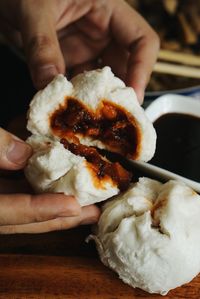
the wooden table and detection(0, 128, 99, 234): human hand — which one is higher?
detection(0, 128, 99, 234): human hand

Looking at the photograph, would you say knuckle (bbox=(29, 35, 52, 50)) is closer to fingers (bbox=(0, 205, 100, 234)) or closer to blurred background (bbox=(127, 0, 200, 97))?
fingers (bbox=(0, 205, 100, 234))

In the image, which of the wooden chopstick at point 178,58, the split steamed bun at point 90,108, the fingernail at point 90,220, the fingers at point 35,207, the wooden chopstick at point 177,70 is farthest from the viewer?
the wooden chopstick at point 178,58

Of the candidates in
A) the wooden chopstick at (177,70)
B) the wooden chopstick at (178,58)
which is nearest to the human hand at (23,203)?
the wooden chopstick at (177,70)

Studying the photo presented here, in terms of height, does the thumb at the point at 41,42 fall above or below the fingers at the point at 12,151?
above

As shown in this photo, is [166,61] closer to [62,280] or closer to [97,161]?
[97,161]

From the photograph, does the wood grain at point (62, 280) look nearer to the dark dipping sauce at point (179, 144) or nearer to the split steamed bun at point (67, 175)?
the split steamed bun at point (67, 175)

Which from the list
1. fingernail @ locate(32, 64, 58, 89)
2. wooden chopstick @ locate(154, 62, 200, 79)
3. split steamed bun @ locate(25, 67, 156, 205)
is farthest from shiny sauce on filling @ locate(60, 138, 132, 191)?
wooden chopstick @ locate(154, 62, 200, 79)

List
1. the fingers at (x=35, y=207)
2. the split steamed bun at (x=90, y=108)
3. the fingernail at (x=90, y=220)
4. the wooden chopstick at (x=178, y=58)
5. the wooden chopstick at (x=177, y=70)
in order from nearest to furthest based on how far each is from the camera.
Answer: the fingers at (x=35, y=207), the split steamed bun at (x=90, y=108), the fingernail at (x=90, y=220), the wooden chopstick at (x=177, y=70), the wooden chopstick at (x=178, y=58)
